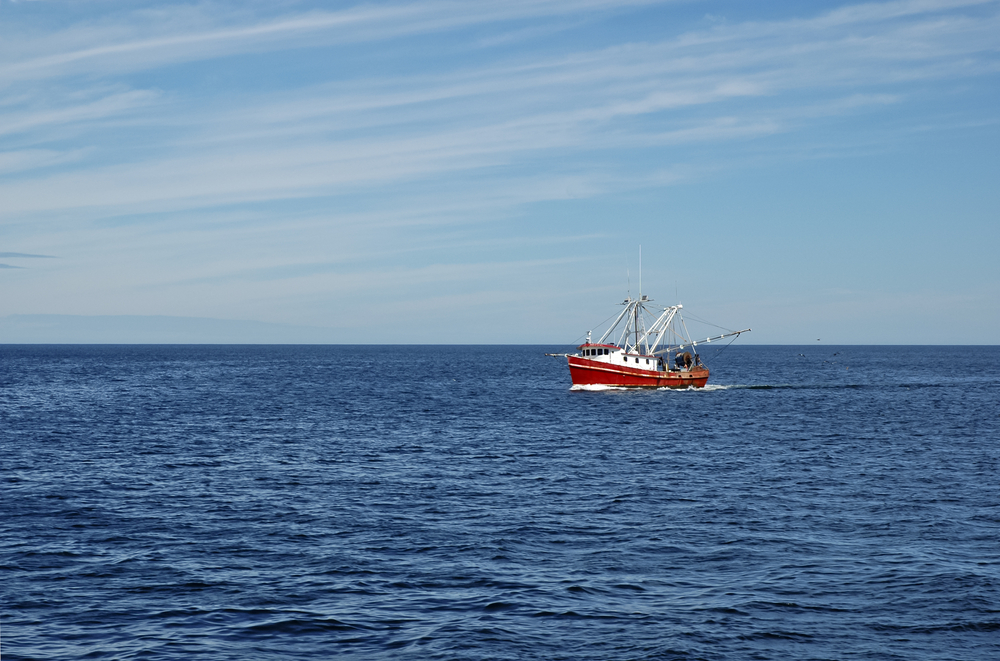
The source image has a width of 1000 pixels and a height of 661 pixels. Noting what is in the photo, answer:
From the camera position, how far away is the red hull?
9719cm

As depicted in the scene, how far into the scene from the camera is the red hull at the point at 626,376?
319 feet

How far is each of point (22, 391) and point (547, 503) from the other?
95042mm

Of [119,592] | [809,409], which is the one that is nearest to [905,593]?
[119,592]

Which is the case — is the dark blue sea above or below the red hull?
below

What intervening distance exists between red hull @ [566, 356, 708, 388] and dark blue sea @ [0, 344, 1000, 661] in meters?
36.1

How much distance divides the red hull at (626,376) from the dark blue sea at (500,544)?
36132 millimetres

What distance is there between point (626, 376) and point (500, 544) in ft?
234

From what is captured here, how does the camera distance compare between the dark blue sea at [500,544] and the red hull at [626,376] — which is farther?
the red hull at [626,376]

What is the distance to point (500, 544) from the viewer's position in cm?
2777

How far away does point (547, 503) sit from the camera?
113ft

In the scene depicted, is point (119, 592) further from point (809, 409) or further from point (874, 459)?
point (809, 409)

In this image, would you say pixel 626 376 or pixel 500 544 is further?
pixel 626 376

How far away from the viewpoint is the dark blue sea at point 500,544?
64.3 ft

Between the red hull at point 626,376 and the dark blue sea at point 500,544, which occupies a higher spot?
the red hull at point 626,376
